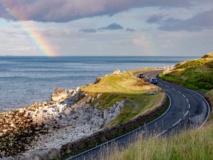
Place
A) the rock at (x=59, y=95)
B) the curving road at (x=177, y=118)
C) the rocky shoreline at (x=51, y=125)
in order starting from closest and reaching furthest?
the curving road at (x=177, y=118)
the rocky shoreline at (x=51, y=125)
the rock at (x=59, y=95)

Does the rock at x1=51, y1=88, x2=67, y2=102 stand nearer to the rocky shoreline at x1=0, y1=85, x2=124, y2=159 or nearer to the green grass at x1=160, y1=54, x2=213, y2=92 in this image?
the rocky shoreline at x1=0, y1=85, x2=124, y2=159

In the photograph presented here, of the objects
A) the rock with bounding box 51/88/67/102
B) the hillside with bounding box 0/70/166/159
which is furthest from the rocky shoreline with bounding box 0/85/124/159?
the rock with bounding box 51/88/67/102

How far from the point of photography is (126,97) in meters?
49.3

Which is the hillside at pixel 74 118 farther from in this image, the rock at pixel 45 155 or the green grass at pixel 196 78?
the green grass at pixel 196 78

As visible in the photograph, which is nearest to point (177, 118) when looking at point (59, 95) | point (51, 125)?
point (51, 125)

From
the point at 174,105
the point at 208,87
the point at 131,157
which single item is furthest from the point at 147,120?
the point at 208,87

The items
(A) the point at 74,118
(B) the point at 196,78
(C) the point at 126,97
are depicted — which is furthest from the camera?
(B) the point at 196,78

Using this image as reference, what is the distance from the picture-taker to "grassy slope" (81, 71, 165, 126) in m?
42.4

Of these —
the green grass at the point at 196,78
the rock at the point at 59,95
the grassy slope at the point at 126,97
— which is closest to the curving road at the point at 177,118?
the grassy slope at the point at 126,97

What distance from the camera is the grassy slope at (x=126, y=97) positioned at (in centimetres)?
4238

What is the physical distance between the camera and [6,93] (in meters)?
87.6

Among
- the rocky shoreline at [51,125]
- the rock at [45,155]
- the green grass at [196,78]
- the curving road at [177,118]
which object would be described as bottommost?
the rocky shoreline at [51,125]

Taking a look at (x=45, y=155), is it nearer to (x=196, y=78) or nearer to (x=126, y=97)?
(x=126, y=97)

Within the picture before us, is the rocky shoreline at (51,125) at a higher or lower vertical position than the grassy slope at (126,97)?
lower
